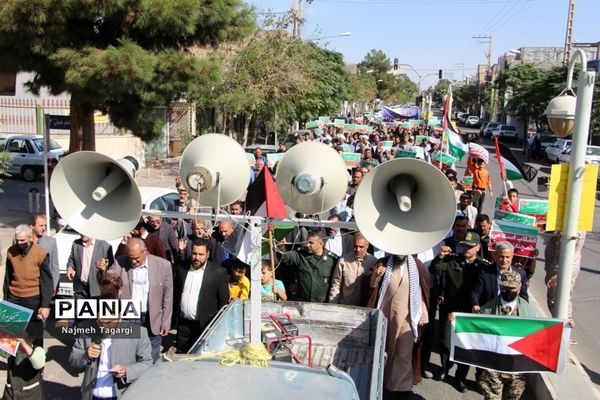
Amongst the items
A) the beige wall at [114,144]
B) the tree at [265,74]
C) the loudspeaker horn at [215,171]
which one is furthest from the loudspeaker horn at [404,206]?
the beige wall at [114,144]

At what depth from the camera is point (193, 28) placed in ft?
42.3

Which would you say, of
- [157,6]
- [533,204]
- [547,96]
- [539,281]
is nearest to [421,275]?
[533,204]

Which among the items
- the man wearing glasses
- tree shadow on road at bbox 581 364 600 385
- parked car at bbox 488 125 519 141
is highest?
parked car at bbox 488 125 519 141

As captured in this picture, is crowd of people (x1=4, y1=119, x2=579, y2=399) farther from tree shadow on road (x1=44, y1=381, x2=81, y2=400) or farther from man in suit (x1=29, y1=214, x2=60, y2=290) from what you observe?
tree shadow on road (x1=44, y1=381, x2=81, y2=400)

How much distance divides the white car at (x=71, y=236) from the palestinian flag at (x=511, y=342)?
3.30 meters

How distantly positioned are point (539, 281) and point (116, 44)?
9.19 m

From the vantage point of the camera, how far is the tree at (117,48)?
11.8 m

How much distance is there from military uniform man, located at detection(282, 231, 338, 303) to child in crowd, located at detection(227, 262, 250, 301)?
60cm

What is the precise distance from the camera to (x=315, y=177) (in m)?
4.08

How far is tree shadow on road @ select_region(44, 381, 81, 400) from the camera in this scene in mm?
6457

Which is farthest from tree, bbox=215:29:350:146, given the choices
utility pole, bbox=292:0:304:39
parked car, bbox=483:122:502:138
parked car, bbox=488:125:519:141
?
parked car, bbox=483:122:502:138

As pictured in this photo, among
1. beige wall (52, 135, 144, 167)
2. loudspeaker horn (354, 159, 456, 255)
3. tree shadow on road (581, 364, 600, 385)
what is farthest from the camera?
beige wall (52, 135, 144, 167)

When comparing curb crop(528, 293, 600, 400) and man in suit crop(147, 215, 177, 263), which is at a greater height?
man in suit crop(147, 215, 177, 263)

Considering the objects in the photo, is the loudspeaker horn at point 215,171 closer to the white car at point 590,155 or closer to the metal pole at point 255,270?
the metal pole at point 255,270
